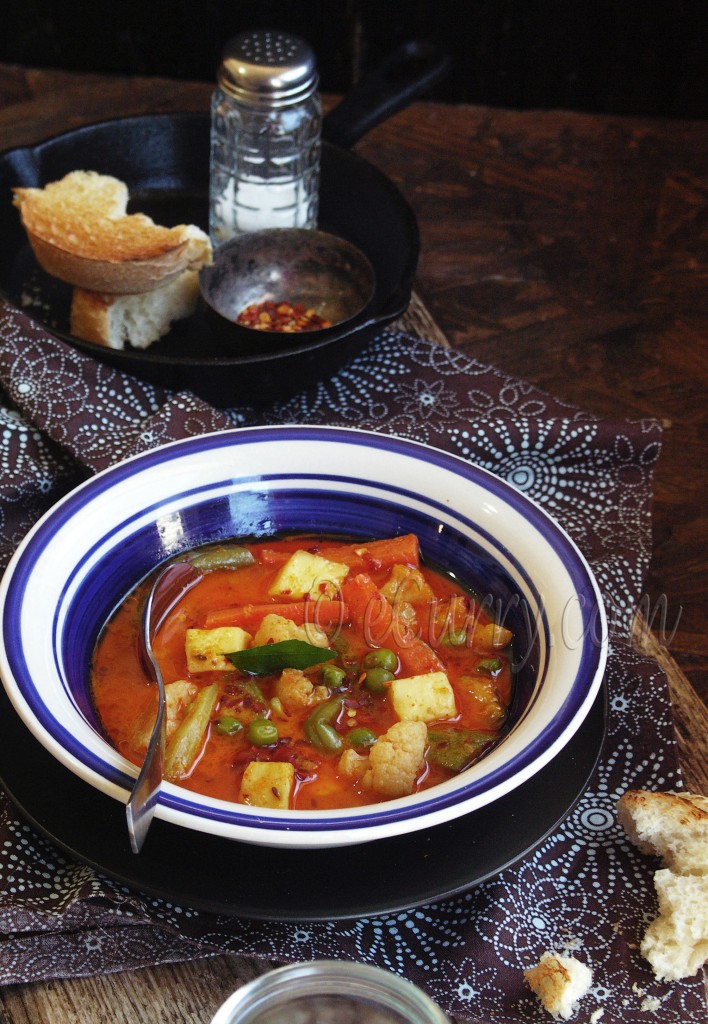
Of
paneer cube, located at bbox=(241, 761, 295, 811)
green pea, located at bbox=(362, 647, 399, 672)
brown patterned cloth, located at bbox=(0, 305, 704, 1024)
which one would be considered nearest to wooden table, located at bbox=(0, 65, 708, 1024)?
brown patterned cloth, located at bbox=(0, 305, 704, 1024)

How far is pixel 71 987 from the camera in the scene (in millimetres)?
1849

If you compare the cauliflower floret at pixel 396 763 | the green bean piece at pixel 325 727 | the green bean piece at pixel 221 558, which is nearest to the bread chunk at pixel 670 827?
the cauliflower floret at pixel 396 763

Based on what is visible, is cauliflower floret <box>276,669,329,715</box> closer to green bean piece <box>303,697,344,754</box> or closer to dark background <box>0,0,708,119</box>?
green bean piece <box>303,697,344,754</box>

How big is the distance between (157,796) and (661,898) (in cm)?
85

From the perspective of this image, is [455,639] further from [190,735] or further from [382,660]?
[190,735]

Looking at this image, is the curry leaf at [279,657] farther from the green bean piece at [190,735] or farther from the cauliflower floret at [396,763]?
the cauliflower floret at [396,763]

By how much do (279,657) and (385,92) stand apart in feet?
7.42

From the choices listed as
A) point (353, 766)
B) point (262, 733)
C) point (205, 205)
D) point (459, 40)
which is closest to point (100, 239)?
point (205, 205)

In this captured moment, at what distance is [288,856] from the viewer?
1.85m

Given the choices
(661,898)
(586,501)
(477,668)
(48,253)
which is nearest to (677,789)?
(661,898)

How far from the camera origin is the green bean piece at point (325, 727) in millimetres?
2004

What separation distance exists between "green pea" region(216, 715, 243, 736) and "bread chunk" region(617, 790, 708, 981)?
69cm

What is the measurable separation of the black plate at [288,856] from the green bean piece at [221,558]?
556 mm

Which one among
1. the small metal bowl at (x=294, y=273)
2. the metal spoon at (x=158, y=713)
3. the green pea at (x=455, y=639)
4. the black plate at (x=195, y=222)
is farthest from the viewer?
the small metal bowl at (x=294, y=273)
